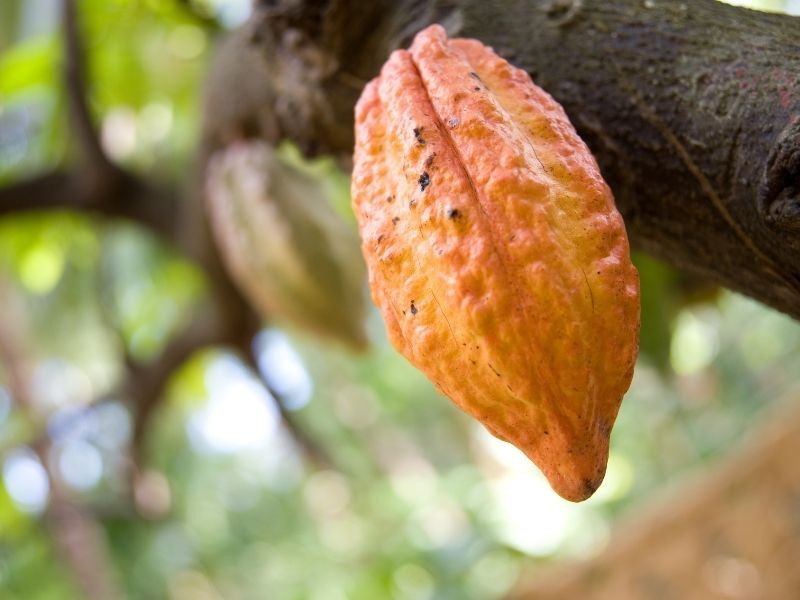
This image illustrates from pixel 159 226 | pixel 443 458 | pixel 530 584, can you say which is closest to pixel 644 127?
pixel 159 226

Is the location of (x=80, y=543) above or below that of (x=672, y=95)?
below

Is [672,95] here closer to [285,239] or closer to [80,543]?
[285,239]

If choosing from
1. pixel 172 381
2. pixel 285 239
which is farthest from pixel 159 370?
pixel 285 239

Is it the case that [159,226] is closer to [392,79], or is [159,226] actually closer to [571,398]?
[392,79]

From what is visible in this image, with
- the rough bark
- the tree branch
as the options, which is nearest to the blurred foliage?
the tree branch

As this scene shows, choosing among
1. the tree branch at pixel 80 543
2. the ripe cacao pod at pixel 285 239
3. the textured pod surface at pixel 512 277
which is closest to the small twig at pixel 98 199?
the ripe cacao pod at pixel 285 239

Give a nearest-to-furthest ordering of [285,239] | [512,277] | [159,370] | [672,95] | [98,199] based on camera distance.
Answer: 1. [512,277]
2. [672,95]
3. [285,239]
4. [98,199]
5. [159,370]

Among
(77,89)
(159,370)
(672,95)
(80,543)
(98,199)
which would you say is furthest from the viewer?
(80,543)
